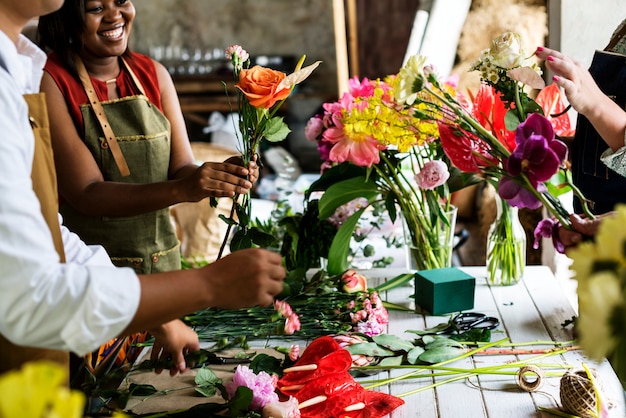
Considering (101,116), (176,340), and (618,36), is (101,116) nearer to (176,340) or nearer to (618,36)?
(176,340)

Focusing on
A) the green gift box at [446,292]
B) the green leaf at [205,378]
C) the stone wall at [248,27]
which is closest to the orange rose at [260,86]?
the green leaf at [205,378]

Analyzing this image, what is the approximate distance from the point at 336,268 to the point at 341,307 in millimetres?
251

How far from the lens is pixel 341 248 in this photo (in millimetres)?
2084

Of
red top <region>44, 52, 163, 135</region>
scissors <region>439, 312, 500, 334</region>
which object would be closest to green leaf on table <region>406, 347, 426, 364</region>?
scissors <region>439, 312, 500, 334</region>

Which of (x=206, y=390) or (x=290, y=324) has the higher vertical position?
(x=290, y=324)

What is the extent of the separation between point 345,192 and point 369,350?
0.59 metres

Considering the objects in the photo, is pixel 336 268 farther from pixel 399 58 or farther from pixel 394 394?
pixel 399 58

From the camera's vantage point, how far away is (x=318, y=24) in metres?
6.93

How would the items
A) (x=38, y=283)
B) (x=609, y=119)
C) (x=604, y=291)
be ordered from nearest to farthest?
(x=604, y=291), (x=38, y=283), (x=609, y=119)

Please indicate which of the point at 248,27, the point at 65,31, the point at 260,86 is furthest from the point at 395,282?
the point at 248,27

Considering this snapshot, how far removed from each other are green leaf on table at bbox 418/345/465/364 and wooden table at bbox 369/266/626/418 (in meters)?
0.02

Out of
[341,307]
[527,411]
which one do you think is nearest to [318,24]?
[341,307]

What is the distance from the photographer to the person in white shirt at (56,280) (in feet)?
2.87

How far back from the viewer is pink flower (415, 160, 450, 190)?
193 centimetres
